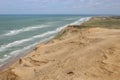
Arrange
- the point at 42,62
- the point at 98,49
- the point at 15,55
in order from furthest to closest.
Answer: the point at 15,55 → the point at 42,62 → the point at 98,49

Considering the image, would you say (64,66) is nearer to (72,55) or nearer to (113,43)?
(72,55)

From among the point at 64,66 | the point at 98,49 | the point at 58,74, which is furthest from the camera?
the point at 98,49

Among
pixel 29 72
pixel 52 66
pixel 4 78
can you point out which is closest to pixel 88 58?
pixel 52 66

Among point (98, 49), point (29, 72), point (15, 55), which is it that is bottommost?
point (15, 55)

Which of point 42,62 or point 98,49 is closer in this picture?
point 98,49

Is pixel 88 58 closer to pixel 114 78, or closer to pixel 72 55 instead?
pixel 72 55

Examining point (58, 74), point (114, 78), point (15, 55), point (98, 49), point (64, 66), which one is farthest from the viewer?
point (15, 55)

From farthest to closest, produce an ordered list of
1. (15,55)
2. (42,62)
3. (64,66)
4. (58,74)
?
1. (15,55)
2. (42,62)
3. (64,66)
4. (58,74)

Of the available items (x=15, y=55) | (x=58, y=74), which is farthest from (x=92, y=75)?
(x=15, y=55)

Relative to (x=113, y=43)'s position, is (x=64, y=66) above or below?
below
